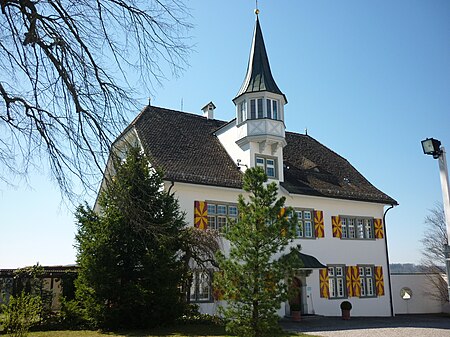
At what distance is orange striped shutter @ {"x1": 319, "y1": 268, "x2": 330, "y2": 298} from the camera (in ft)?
66.8

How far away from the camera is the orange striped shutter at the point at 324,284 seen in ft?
66.8

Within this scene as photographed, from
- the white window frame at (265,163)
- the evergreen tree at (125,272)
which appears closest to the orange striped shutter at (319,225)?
the white window frame at (265,163)

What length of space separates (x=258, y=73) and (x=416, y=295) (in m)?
14.6

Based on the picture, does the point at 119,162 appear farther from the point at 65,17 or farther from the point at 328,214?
the point at 328,214

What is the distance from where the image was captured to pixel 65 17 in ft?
21.4

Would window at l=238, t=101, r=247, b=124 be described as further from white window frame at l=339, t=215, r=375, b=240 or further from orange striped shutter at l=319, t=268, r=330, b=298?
orange striped shutter at l=319, t=268, r=330, b=298

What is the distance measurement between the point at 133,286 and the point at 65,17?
28.2ft

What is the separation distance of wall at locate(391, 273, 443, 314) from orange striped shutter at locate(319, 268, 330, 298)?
18.3 ft

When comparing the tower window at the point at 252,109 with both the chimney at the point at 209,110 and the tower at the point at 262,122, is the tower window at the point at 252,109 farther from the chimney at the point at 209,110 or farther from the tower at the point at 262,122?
the chimney at the point at 209,110

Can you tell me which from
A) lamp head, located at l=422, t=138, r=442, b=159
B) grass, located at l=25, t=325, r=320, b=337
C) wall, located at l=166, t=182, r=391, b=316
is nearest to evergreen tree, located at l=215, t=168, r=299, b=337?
lamp head, located at l=422, t=138, r=442, b=159

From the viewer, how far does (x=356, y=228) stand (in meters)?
22.3

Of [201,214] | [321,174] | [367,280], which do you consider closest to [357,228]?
[367,280]

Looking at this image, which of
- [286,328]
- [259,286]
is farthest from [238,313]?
[286,328]

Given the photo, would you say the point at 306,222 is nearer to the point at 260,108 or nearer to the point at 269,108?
the point at 269,108
